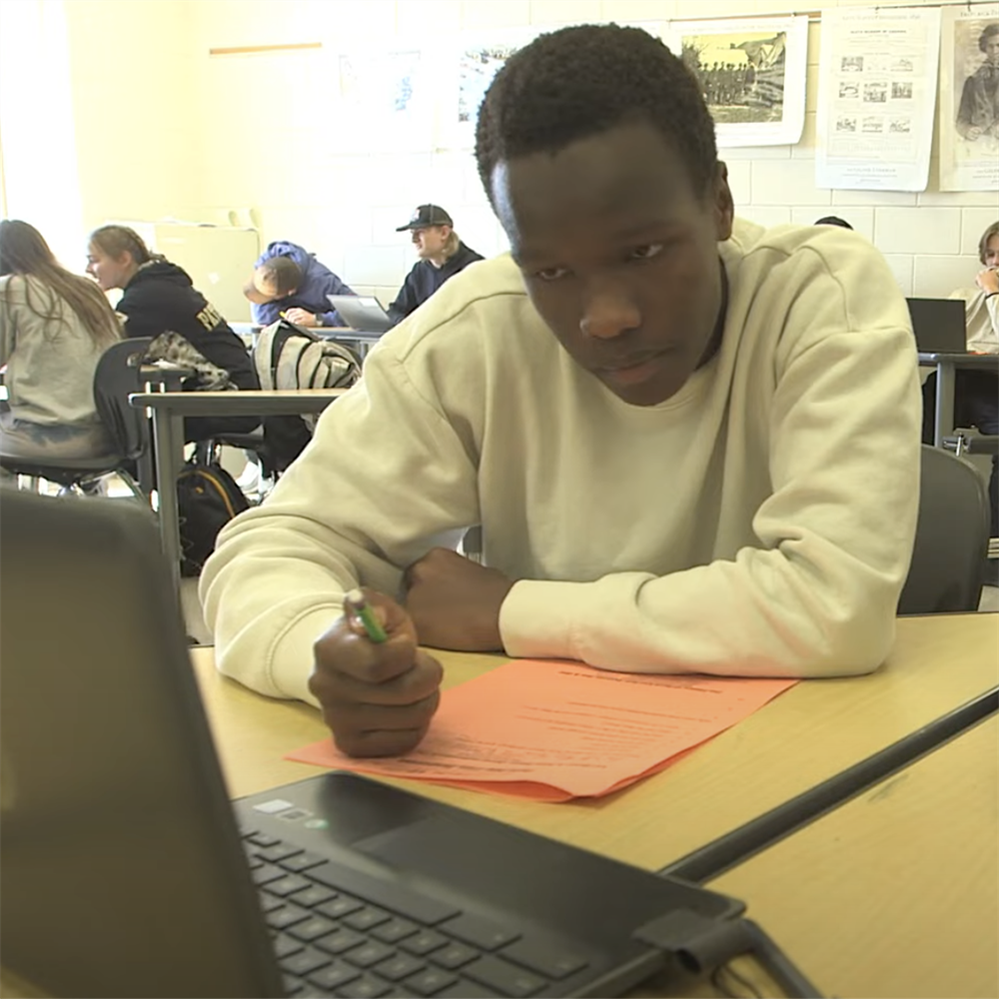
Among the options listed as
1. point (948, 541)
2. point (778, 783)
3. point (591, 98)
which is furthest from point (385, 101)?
point (778, 783)

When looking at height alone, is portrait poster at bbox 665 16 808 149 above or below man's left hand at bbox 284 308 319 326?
above

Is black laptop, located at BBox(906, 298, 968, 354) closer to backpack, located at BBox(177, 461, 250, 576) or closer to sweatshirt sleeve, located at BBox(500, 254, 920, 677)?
backpack, located at BBox(177, 461, 250, 576)

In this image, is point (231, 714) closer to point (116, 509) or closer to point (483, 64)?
point (116, 509)

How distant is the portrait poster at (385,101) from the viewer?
624 cm

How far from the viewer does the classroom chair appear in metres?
3.98

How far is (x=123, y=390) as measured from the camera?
398cm

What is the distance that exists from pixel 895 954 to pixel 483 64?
6047 millimetres

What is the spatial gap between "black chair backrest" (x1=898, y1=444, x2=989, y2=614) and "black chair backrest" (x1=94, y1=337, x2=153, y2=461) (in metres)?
3.05

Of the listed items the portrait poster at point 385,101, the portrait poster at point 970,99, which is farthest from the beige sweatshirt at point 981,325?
the portrait poster at point 385,101

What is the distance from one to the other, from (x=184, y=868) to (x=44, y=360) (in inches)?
164

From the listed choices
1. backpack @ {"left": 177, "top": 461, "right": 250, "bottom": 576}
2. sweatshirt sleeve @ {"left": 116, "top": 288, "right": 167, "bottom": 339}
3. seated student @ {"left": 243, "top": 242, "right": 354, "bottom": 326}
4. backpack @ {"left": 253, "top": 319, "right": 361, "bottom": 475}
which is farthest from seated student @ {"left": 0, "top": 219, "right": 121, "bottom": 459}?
seated student @ {"left": 243, "top": 242, "right": 354, "bottom": 326}

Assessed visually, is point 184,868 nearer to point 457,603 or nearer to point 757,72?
point 457,603

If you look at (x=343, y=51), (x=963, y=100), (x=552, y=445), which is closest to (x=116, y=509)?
(x=552, y=445)

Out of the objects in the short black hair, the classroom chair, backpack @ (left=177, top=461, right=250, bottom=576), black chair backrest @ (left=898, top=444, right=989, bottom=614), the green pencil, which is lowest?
backpack @ (left=177, top=461, right=250, bottom=576)
